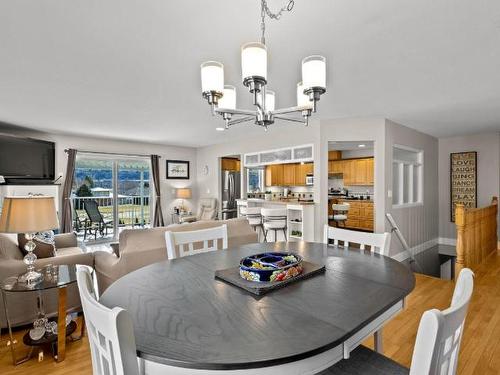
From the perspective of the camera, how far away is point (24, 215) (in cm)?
196

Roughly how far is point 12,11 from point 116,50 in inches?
26.4

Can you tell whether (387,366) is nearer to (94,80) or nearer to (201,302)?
(201,302)

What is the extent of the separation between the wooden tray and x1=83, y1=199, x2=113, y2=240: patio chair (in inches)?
235

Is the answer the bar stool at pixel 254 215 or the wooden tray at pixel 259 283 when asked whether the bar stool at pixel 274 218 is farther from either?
the wooden tray at pixel 259 283

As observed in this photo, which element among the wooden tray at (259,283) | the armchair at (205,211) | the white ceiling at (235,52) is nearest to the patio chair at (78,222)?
the armchair at (205,211)

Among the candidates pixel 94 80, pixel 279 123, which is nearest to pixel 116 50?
pixel 94 80

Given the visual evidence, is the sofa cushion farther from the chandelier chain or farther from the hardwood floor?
the chandelier chain

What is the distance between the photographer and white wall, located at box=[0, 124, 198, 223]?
5.91 metres

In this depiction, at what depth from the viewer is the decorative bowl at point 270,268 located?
1.26 metres

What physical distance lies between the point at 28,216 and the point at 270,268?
182cm

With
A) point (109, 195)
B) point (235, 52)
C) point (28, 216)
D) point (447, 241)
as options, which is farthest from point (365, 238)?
point (109, 195)

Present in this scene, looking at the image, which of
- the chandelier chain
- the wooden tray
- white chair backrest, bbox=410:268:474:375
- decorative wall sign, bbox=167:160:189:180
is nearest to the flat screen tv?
decorative wall sign, bbox=167:160:189:180

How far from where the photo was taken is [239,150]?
679 centimetres

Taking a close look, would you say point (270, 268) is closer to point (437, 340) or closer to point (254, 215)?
point (437, 340)
